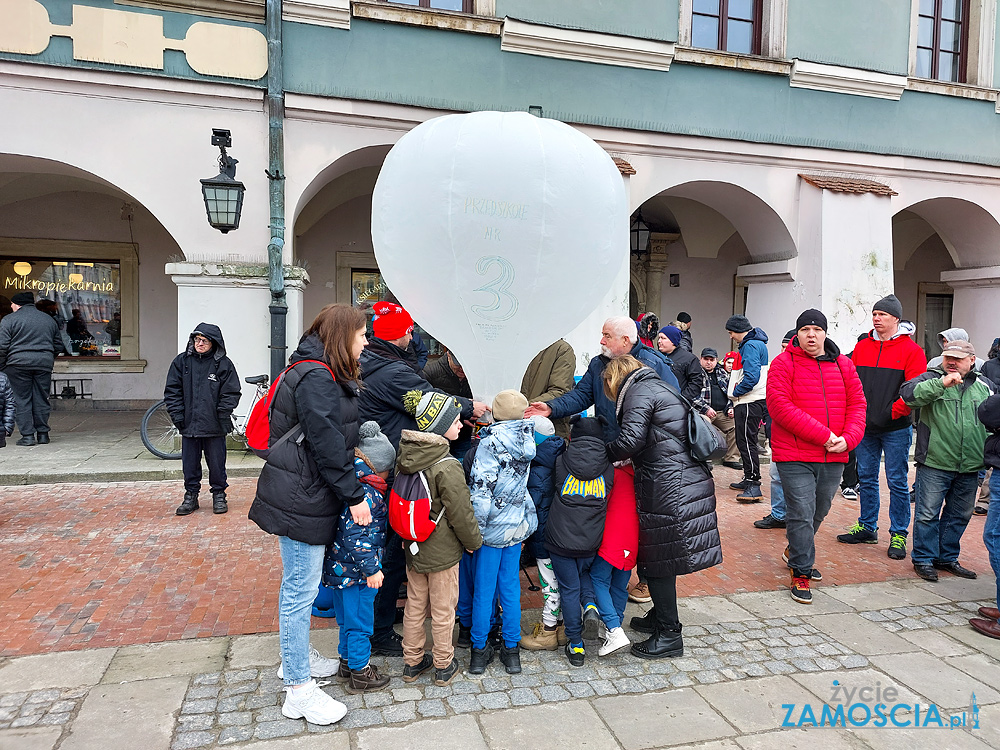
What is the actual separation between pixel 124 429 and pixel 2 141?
384cm

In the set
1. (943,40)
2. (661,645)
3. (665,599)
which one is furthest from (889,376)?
(943,40)

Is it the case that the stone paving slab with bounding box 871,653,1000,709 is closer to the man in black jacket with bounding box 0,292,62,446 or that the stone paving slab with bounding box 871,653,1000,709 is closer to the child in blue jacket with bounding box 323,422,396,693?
the child in blue jacket with bounding box 323,422,396,693

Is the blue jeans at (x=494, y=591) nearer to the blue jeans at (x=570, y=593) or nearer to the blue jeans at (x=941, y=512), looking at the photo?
the blue jeans at (x=570, y=593)

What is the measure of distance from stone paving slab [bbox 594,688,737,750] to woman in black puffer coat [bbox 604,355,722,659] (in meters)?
0.38

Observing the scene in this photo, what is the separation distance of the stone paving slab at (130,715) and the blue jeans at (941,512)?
4.74 m

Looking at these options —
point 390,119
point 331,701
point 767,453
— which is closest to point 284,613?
point 331,701

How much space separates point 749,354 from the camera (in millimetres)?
6504

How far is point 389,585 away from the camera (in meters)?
3.39

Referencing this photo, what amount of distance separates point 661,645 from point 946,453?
2603 mm

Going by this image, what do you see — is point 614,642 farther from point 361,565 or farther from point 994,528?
point 994,528

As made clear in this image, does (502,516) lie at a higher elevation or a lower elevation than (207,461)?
higher

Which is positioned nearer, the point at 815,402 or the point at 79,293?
the point at 815,402

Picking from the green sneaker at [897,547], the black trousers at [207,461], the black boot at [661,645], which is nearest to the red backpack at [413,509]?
the black boot at [661,645]

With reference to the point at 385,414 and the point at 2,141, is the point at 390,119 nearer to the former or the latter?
the point at 2,141
